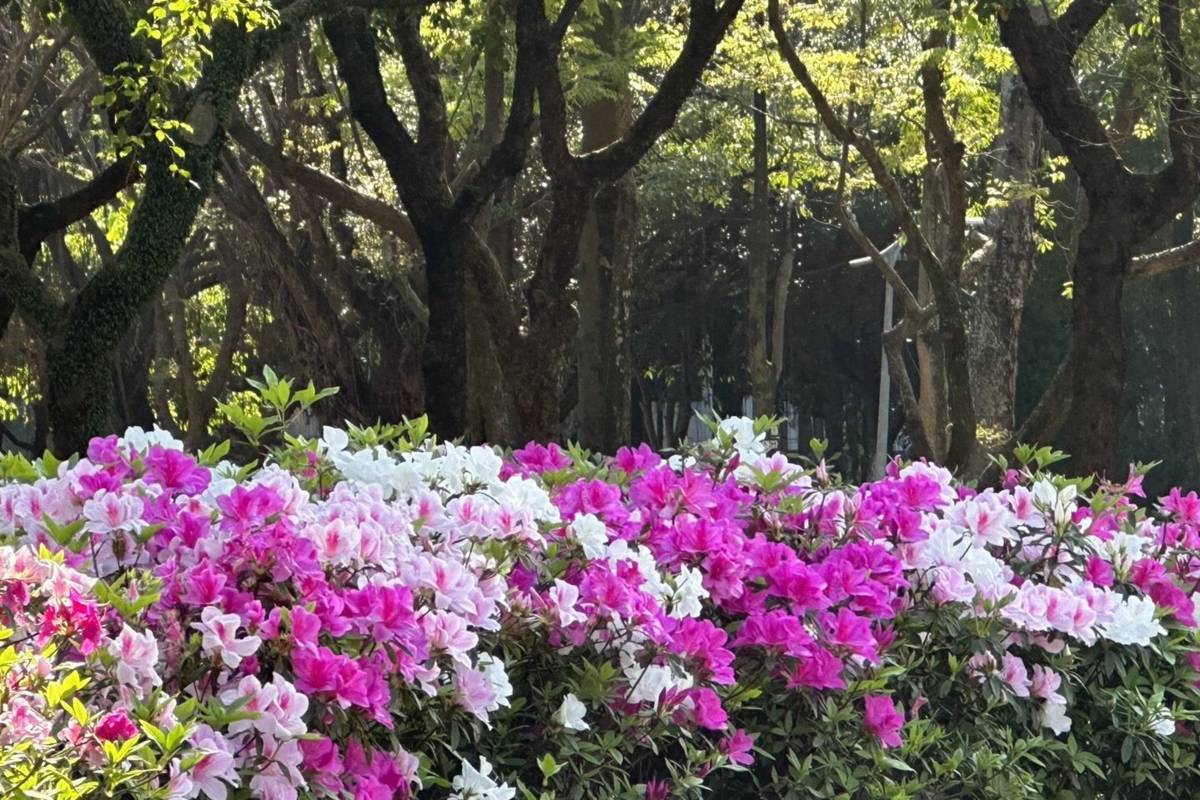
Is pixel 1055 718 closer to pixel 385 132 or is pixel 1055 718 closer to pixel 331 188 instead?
pixel 385 132

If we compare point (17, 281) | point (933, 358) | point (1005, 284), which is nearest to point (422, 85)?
point (17, 281)

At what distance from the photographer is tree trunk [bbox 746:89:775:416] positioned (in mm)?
19625

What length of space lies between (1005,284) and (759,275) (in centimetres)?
434

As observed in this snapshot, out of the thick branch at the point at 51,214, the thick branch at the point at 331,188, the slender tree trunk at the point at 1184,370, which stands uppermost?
the thick branch at the point at 331,188

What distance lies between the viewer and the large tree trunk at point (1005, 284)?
16.9 metres

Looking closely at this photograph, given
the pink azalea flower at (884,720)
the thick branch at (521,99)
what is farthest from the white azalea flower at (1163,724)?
the thick branch at (521,99)

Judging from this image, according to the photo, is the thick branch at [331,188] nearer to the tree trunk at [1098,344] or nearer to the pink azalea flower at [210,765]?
the tree trunk at [1098,344]

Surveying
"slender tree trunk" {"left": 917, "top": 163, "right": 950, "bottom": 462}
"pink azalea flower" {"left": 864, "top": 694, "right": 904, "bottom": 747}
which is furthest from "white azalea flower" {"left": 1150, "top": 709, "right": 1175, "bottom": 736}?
"slender tree trunk" {"left": 917, "top": 163, "right": 950, "bottom": 462}

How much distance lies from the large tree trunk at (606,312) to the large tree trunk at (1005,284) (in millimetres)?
3755

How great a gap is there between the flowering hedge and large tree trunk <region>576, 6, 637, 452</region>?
1038 cm

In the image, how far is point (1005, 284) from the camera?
1703 cm

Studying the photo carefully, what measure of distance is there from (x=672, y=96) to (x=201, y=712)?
10.5 m

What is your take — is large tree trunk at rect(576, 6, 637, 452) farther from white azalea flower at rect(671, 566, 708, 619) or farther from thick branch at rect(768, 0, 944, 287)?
white azalea flower at rect(671, 566, 708, 619)

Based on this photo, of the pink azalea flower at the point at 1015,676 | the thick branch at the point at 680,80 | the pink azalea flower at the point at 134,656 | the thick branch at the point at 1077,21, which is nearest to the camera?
the pink azalea flower at the point at 134,656
